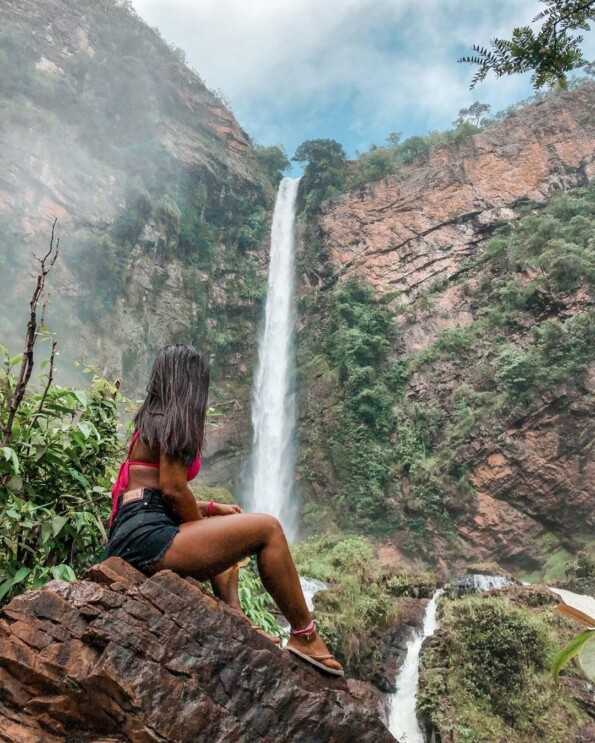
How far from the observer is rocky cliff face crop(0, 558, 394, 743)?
1.42m

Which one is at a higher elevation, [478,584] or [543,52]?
[543,52]

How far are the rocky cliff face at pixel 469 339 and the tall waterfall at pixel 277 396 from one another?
75 cm

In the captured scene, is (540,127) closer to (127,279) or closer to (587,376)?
(587,376)

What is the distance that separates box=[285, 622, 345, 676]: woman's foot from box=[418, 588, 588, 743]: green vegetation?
589cm

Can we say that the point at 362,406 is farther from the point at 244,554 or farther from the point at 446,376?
the point at 244,554

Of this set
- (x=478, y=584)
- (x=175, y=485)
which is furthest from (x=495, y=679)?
(x=175, y=485)

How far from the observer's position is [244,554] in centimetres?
182

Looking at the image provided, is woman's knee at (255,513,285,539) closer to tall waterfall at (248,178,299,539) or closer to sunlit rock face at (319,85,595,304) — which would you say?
tall waterfall at (248,178,299,539)

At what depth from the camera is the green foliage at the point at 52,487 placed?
6.63ft

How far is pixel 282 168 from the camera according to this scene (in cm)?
2641

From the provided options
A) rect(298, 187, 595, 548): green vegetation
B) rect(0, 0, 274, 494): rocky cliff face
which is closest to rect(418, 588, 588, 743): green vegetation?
rect(298, 187, 595, 548): green vegetation

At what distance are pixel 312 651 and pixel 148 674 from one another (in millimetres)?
621

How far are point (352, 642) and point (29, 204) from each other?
15.7m

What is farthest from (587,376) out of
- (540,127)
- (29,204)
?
(29,204)
